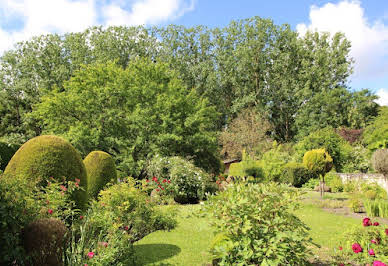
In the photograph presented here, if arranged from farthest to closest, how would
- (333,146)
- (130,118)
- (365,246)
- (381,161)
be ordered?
1. (333,146)
2. (130,118)
3. (381,161)
4. (365,246)

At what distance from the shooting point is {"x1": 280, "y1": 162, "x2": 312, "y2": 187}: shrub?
17.5 m

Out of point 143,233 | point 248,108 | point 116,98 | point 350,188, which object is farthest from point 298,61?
point 143,233

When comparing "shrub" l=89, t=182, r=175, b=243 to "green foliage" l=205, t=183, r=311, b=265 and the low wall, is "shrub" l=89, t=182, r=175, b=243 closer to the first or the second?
"green foliage" l=205, t=183, r=311, b=265

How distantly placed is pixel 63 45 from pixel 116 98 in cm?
1498

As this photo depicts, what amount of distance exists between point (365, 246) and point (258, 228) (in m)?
1.77

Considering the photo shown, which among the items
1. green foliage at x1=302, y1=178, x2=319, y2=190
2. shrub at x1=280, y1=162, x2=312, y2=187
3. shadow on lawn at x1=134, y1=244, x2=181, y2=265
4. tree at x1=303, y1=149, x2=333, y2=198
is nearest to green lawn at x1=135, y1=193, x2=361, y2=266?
shadow on lawn at x1=134, y1=244, x2=181, y2=265

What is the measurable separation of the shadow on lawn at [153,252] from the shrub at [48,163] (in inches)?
68.8

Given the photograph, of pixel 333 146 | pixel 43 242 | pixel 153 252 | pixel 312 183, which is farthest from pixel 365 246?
pixel 333 146

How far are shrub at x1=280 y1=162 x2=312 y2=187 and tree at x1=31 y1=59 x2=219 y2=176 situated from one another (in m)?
4.66

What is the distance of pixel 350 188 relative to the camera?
46.6 feet

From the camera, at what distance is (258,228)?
3.72 m

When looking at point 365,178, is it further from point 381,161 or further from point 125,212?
point 125,212

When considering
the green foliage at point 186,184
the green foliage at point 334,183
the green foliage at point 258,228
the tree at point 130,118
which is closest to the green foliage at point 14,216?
the green foliage at point 258,228

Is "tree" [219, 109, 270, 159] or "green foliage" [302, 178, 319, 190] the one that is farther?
"tree" [219, 109, 270, 159]
